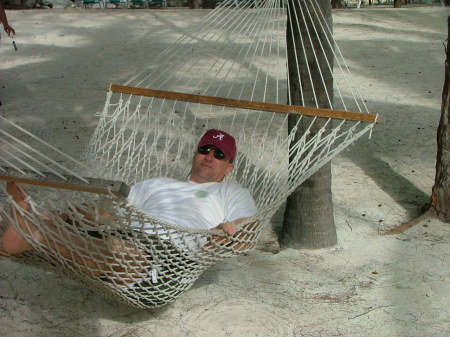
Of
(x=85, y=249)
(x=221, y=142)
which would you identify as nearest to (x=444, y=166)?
(x=221, y=142)

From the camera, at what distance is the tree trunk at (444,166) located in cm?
310

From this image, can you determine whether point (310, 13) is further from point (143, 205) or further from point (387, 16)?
point (387, 16)

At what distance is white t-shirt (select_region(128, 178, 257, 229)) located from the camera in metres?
2.18

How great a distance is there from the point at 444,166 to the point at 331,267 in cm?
84

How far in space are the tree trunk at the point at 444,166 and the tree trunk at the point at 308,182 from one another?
59cm

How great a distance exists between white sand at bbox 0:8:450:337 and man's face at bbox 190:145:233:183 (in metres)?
0.49

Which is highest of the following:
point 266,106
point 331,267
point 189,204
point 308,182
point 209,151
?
point 266,106

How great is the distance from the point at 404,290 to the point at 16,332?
A: 1555 millimetres

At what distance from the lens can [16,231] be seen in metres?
1.81

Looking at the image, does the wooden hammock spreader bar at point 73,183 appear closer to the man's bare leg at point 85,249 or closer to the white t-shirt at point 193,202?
the man's bare leg at point 85,249

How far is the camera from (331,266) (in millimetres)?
2834

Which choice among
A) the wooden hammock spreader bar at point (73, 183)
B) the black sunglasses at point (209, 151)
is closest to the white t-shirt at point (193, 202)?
the black sunglasses at point (209, 151)

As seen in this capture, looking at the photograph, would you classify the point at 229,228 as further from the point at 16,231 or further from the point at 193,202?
the point at 16,231

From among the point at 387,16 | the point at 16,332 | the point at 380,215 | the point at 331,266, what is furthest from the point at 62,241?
the point at 387,16
